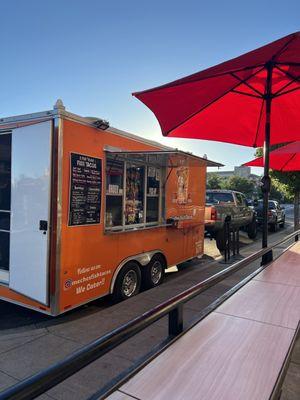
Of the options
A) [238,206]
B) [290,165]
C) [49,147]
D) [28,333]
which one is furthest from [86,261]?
[238,206]

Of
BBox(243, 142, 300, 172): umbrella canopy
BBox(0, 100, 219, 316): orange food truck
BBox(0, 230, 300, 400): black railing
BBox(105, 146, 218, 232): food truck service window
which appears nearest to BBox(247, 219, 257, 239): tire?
BBox(243, 142, 300, 172): umbrella canopy

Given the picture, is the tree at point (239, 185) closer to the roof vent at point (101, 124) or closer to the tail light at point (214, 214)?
the tail light at point (214, 214)

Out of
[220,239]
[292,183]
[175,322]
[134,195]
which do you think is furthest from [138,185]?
[292,183]

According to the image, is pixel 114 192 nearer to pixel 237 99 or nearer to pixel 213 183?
pixel 237 99

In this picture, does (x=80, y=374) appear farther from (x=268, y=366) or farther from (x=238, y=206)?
(x=238, y=206)

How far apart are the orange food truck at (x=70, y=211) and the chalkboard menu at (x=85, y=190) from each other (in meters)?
0.01

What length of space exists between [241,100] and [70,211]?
9.05 feet

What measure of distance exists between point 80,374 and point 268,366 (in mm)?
2005

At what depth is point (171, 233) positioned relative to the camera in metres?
6.99

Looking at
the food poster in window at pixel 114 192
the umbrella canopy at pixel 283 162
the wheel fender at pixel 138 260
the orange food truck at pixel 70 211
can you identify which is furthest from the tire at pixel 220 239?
the food poster in window at pixel 114 192

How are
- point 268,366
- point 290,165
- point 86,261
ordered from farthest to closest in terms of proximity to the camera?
1. point 290,165
2. point 86,261
3. point 268,366

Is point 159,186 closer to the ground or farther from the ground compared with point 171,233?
farther from the ground

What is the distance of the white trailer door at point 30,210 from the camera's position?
434cm

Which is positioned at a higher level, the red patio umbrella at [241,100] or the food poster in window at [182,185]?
the red patio umbrella at [241,100]
